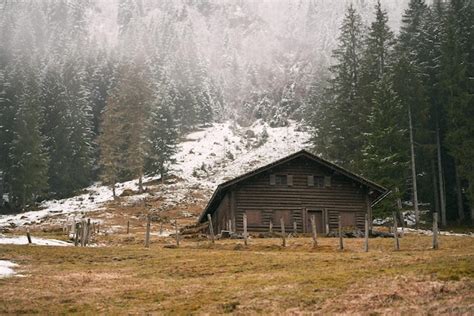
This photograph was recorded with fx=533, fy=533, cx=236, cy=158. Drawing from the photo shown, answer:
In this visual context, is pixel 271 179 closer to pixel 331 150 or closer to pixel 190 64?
pixel 331 150

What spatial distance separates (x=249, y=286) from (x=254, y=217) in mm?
25754

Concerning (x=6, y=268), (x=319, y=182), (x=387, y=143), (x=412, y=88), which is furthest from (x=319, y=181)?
(x=6, y=268)

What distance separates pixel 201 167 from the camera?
85.9 m

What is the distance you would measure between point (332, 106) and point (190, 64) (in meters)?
78.3

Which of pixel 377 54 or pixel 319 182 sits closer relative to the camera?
pixel 319 182

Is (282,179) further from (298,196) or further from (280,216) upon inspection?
(280,216)

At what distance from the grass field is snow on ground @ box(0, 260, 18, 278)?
1.50ft

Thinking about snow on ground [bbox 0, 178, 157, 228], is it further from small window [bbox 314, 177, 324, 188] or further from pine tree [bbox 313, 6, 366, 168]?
small window [bbox 314, 177, 324, 188]

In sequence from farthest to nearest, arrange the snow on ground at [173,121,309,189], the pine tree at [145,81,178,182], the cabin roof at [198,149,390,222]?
the snow on ground at [173,121,309,189] → the pine tree at [145,81,178,182] → the cabin roof at [198,149,390,222]

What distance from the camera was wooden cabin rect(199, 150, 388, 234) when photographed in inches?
1606

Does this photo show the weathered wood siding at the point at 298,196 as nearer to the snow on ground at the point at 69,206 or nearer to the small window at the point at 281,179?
the small window at the point at 281,179

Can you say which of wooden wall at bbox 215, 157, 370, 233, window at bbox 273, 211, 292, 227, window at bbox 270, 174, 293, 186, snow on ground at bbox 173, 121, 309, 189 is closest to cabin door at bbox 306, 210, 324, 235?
wooden wall at bbox 215, 157, 370, 233

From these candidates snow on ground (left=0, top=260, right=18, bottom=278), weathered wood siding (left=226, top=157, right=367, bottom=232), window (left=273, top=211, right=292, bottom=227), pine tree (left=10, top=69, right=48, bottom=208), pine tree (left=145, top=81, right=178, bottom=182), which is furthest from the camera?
pine tree (left=145, top=81, right=178, bottom=182)

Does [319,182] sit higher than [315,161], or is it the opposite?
[315,161]
